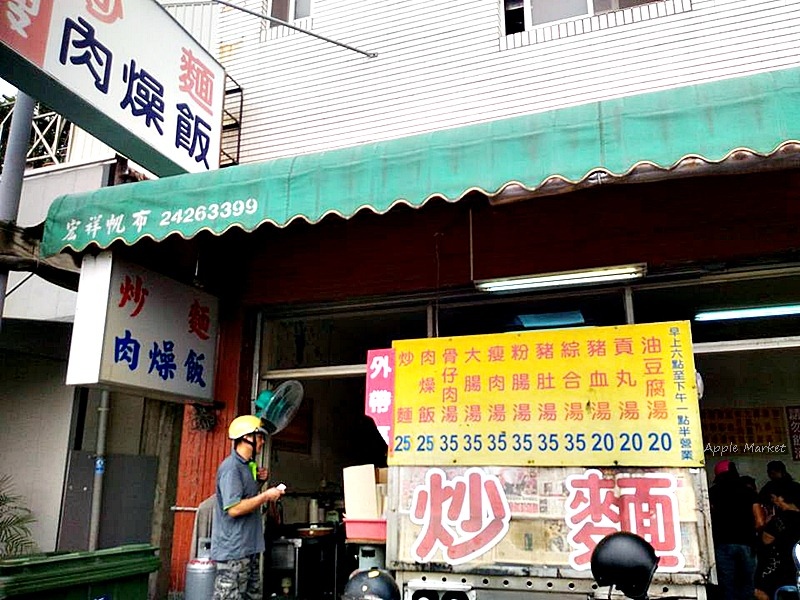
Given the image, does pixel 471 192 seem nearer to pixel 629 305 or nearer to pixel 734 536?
pixel 629 305

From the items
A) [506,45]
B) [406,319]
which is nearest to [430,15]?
[506,45]

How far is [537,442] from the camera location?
4.54m

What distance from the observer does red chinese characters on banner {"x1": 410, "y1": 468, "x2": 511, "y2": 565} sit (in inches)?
177

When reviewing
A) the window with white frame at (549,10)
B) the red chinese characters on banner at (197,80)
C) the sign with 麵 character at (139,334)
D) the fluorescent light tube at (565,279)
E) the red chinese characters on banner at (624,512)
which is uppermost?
the window with white frame at (549,10)

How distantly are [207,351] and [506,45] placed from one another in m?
4.74

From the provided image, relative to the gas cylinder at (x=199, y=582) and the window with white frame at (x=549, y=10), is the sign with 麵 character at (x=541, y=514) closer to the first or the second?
the gas cylinder at (x=199, y=582)

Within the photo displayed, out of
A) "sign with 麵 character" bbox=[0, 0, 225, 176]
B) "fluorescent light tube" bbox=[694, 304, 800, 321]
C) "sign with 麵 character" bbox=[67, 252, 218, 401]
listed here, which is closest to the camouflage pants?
Result: "sign with 麵 character" bbox=[67, 252, 218, 401]

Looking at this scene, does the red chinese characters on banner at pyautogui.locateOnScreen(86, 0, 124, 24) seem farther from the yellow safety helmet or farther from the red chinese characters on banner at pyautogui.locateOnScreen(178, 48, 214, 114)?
the yellow safety helmet

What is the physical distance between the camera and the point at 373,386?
5.88m

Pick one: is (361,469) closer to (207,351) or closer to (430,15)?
(207,351)

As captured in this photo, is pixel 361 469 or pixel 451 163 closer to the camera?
pixel 451 163

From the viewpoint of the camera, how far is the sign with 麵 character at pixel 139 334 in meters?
6.12

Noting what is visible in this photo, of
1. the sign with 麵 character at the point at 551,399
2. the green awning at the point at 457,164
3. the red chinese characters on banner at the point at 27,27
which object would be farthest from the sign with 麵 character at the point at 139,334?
the sign with 麵 character at the point at 551,399

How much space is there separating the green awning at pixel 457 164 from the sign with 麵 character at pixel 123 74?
0.71 metres
